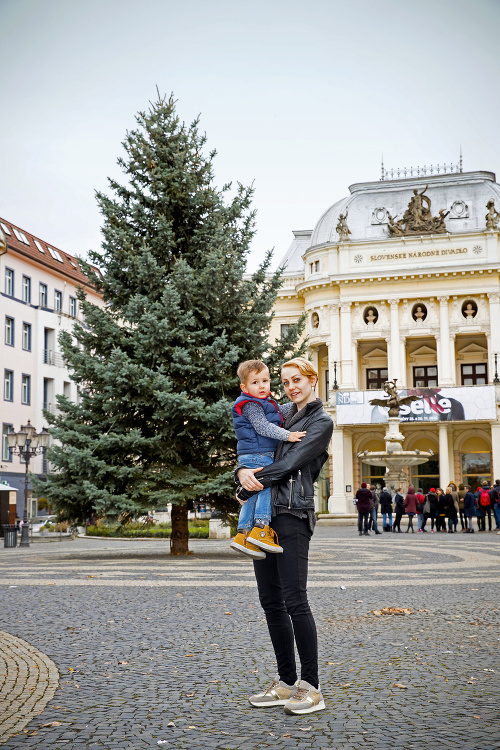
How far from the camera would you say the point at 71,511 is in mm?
20547

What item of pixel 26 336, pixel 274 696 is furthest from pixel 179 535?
pixel 26 336

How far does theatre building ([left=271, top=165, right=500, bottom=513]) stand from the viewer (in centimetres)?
5959

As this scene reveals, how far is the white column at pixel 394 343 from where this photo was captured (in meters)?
61.5

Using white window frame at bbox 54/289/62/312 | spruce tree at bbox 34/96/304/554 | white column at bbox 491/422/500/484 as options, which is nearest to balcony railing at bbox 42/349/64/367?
white window frame at bbox 54/289/62/312

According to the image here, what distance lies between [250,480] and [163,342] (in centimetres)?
1488

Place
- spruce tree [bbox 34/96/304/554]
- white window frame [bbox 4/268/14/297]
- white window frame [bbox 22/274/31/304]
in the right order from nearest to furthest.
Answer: spruce tree [bbox 34/96/304/554] → white window frame [bbox 4/268/14/297] → white window frame [bbox 22/274/31/304]

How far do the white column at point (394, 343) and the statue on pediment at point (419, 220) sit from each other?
15.8 feet

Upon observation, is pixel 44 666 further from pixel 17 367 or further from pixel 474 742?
pixel 17 367

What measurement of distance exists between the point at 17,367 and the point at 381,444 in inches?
994

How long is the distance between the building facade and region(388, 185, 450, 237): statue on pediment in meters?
21.8

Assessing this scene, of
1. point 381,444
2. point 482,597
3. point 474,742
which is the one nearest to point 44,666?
point 474,742

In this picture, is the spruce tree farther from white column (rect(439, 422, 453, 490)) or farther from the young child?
white column (rect(439, 422, 453, 490))

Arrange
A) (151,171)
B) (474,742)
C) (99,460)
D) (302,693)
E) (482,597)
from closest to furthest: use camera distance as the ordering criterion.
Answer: (474,742), (302,693), (482,597), (99,460), (151,171)

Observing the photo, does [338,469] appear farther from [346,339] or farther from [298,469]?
[298,469]
